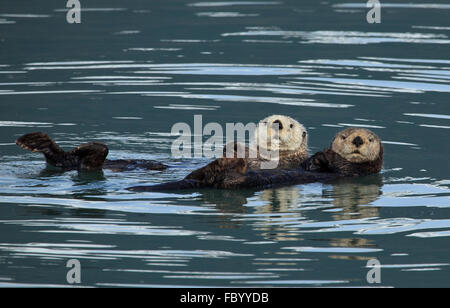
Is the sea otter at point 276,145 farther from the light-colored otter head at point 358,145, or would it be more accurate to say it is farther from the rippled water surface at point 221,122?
the rippled water surface at point 221,122

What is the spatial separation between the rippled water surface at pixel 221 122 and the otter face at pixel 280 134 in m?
0.66

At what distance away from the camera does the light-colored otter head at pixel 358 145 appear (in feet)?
24.9

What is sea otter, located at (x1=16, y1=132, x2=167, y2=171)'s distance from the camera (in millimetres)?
7168

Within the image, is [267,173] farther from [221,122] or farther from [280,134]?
[221,122]

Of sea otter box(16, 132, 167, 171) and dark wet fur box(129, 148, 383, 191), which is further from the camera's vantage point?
sea otter box(16, 132, 167, 171)

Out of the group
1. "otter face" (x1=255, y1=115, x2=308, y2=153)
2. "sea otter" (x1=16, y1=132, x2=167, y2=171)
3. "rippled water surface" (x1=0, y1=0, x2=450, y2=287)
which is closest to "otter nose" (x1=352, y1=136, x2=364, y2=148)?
"rippled water surface" (x1=0, y1=0, x2=450, y2=287)

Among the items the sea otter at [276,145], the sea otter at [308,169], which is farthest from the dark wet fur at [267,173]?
the sea otter at [276,145]

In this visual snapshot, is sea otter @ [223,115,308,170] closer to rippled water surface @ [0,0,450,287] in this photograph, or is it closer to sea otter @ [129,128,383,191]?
sea otter @ [129,128,383,191]

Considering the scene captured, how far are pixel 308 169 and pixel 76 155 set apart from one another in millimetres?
2015

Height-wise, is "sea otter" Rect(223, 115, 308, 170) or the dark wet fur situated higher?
"sea otter" Rect(223, 115, 308, 170)

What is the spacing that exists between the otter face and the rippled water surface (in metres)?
0.66

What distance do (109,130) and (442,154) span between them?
3593 mm

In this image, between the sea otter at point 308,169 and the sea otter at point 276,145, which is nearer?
the sea otter at point 308,169
